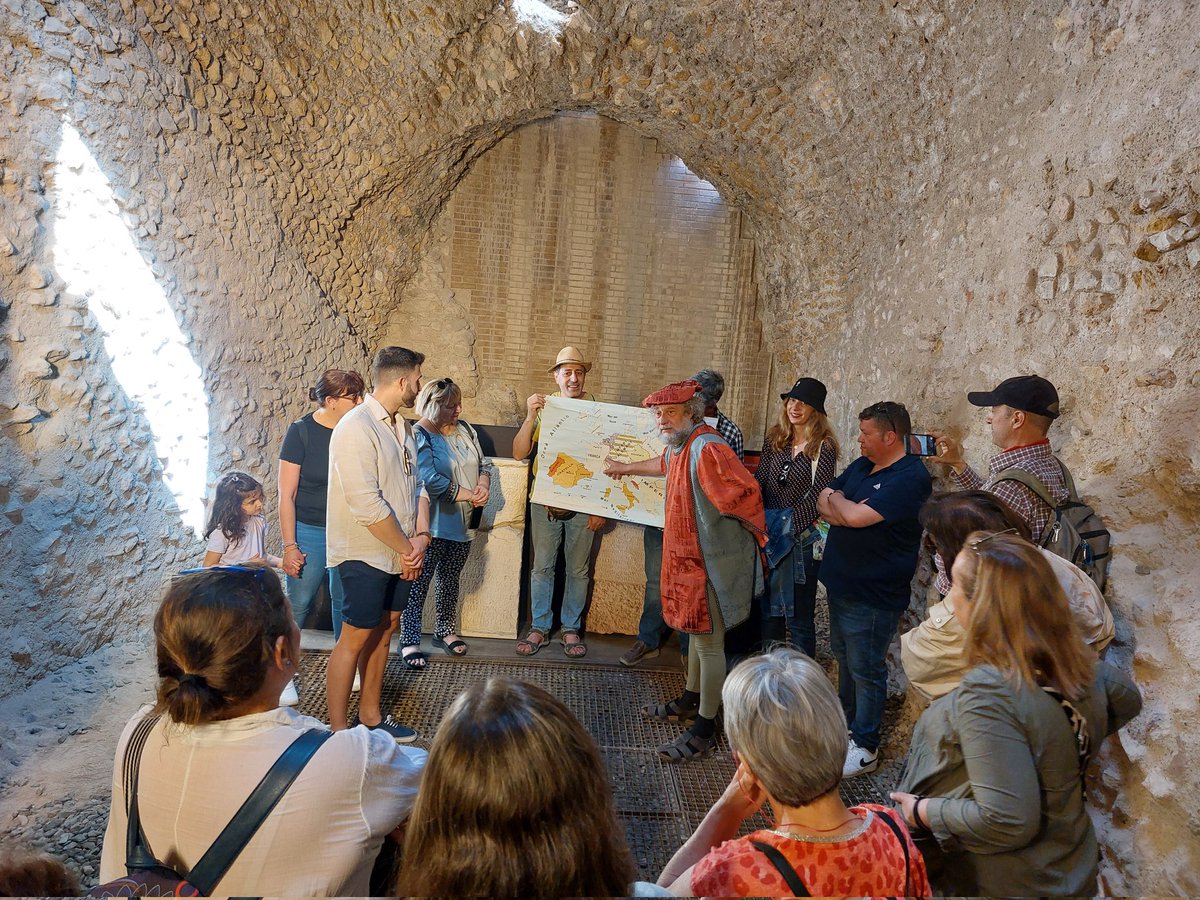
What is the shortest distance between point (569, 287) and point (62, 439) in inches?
144

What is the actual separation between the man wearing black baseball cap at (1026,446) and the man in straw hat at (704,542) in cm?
90

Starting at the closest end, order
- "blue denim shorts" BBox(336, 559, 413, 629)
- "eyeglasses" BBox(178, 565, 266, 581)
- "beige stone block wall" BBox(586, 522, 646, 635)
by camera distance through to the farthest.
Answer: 1. "eyeglasses" BBox(178, 565, 266, 581)
2. "blue denim shorts" BBox(336, 559, 413, 629)
3. "beige stone block wall" BBox(586, 522, 646, 635)

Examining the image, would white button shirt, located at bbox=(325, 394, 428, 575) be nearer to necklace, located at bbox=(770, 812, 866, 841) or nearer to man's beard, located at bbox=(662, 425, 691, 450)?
man's beard, located at bbox=(662, 425, 691, 450)

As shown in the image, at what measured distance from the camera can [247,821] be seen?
1299mm

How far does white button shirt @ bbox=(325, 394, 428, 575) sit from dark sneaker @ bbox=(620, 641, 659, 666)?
1840 millimetres

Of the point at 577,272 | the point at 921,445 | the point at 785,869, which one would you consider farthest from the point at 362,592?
the point at 577,272

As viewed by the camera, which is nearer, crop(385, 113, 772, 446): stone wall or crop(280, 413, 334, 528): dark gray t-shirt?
crop(280, 413, 334, 528): dark gray t-shirt

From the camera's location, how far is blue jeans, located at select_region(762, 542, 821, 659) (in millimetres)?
3680

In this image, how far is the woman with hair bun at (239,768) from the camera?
1309 millimetres

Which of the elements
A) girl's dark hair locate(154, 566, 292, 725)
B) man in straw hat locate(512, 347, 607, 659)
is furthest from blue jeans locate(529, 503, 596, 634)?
girl's dark hair locate(154, 566, 292, 725)

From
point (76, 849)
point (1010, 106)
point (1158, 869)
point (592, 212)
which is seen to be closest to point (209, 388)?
point (76, 849)

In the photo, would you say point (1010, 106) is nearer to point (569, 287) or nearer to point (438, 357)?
point (569, 287)

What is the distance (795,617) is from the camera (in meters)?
3.87

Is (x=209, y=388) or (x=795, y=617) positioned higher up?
(x=209, y=388)
